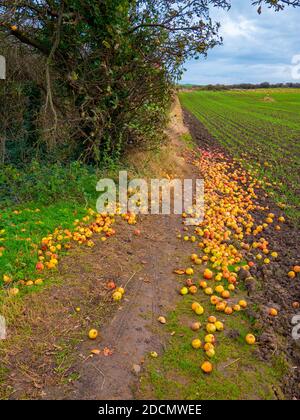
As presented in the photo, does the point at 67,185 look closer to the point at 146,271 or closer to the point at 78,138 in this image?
the point at 78,138

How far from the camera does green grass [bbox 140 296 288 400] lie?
3.46 meters

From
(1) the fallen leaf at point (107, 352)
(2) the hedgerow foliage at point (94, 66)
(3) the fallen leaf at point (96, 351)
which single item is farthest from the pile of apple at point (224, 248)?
(2) the hedgerow foliage at point (94, 66)

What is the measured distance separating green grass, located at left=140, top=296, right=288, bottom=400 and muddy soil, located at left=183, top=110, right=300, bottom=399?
14 cm

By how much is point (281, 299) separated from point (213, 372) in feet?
6.04

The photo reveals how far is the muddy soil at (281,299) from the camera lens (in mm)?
3947

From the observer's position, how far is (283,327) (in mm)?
4461

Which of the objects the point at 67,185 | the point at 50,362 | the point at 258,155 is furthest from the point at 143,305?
the point at 258,155

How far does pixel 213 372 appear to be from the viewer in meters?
3.71

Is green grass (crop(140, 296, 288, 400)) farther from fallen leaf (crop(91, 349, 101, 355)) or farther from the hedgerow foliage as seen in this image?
the hedgerow foliage

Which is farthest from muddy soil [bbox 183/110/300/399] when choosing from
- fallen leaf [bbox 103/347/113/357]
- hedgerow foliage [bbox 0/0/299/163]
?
hedgerow foliage [bbox 0/0/299/163]

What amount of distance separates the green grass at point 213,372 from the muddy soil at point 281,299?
14 cm

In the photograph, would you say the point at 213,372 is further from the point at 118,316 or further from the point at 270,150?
the point at 270,150

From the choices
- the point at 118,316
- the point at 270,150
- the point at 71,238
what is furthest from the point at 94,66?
the point at 270,150
